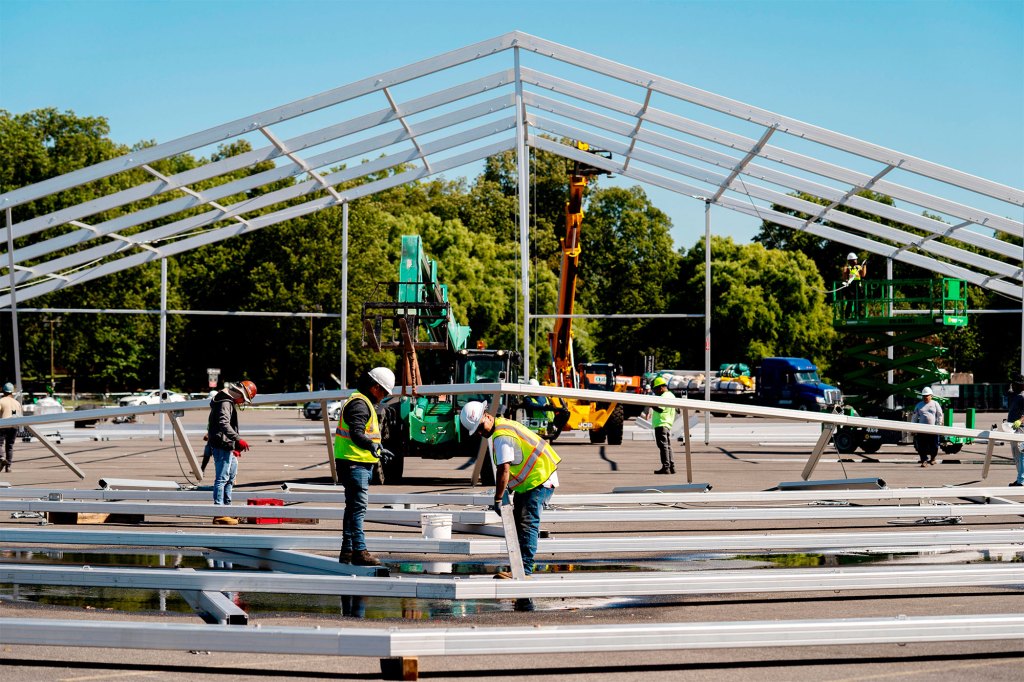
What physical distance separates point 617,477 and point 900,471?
6483 mm

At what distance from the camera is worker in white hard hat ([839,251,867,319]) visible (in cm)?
2778

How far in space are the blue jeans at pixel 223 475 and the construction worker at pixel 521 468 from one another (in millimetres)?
6169

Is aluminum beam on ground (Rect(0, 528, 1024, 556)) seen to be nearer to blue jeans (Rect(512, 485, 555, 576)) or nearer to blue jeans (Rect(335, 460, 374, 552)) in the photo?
blue jeans (Rect(335, 460, 374, 552))

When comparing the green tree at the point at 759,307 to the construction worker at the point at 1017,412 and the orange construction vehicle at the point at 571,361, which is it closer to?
the orange construction vehicle at the point at 571,361

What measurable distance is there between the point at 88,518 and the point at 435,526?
5444mm

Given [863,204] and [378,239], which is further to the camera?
[378,239]

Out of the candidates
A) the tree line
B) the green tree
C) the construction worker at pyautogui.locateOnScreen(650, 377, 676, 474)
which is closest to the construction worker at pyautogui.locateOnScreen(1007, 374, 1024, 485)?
the construction worker at pyautogui.locateOnScreen(650, 377, 676, 474)

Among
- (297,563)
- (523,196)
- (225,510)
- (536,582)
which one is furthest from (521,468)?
(523,196)

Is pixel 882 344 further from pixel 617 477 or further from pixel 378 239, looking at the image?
pixel 378 239

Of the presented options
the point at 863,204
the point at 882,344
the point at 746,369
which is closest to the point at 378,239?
the point at 746,369

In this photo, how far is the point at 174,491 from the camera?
1557 cm

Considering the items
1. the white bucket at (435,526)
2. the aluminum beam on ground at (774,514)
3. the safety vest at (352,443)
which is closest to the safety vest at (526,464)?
the safety vest at (352,443)

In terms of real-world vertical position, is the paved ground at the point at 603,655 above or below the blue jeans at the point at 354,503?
below

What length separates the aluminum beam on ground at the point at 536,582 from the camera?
27.2ft
